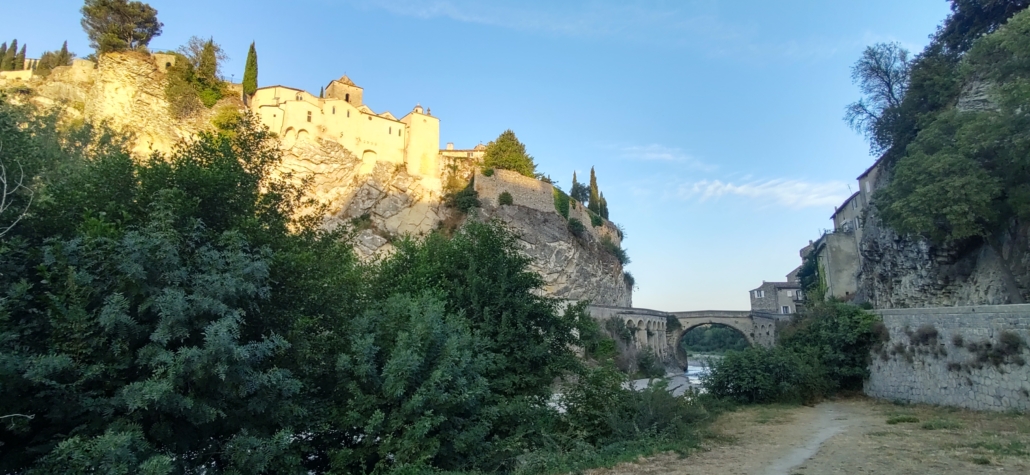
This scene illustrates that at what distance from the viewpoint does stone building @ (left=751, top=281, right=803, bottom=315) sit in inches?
2734

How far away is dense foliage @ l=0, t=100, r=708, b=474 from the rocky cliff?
81.4ft

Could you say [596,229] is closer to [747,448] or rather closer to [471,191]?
[471,191]

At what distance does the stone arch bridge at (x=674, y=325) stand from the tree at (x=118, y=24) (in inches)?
1926

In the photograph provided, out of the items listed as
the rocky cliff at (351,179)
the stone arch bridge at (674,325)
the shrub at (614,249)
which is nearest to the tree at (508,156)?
the rocky cliff at (351,179)

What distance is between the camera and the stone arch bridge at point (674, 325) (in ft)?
186

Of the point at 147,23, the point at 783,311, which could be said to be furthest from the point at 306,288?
the point at 783,311

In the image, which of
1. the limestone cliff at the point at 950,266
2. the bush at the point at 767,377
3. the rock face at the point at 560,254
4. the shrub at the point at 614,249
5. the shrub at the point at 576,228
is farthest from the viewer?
the shrub at the point at 614,249

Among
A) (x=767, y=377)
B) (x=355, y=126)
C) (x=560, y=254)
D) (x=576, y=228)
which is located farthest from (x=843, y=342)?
(x=355, y=126)

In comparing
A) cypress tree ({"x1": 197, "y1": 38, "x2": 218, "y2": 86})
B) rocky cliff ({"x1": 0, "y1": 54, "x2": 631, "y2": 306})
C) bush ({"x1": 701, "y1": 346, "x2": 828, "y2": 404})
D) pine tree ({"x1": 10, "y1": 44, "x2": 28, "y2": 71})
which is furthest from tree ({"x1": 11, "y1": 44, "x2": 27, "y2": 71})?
bush ({"x1": 701, "y1": 346, "x2": 828, "y2": 404})

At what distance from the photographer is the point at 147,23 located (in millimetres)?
48875

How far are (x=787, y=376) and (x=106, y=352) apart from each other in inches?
990

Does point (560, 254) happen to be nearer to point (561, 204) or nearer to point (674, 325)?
point (561, 204)

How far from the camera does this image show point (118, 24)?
47.9 metres

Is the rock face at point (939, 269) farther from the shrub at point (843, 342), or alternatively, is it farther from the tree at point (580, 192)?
the tree at point (580, 192)
